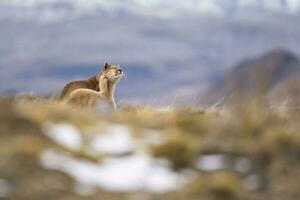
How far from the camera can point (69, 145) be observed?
38.7ft

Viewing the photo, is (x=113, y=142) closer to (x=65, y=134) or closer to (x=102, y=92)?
(x=65, y=134)

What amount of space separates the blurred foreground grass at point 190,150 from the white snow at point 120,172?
0.13 metres

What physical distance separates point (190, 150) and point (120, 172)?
41.8 inches

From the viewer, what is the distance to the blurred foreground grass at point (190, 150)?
1085 centimetres

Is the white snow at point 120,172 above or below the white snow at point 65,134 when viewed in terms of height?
below

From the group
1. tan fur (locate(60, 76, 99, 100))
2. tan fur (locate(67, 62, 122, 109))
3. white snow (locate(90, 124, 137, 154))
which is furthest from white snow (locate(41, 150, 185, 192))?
tan fur (locate(60, 76, 99, 100))

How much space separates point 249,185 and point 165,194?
118 centimetres

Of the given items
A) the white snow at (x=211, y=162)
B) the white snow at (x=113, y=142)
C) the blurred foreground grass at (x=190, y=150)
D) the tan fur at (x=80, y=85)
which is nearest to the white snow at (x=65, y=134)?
the blurred foreground grass at (x=190, y=150)

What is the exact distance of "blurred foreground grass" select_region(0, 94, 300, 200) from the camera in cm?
1085

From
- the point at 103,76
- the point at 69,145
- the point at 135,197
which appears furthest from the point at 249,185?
the point at 103,76

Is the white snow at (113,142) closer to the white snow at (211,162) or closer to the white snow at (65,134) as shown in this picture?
the white snow at (65,134)

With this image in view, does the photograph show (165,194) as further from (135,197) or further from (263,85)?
(263,85)

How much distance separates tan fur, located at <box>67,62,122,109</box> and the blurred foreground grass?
6.44 metres

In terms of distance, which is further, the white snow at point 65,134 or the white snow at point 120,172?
the white snow at point 65,134
